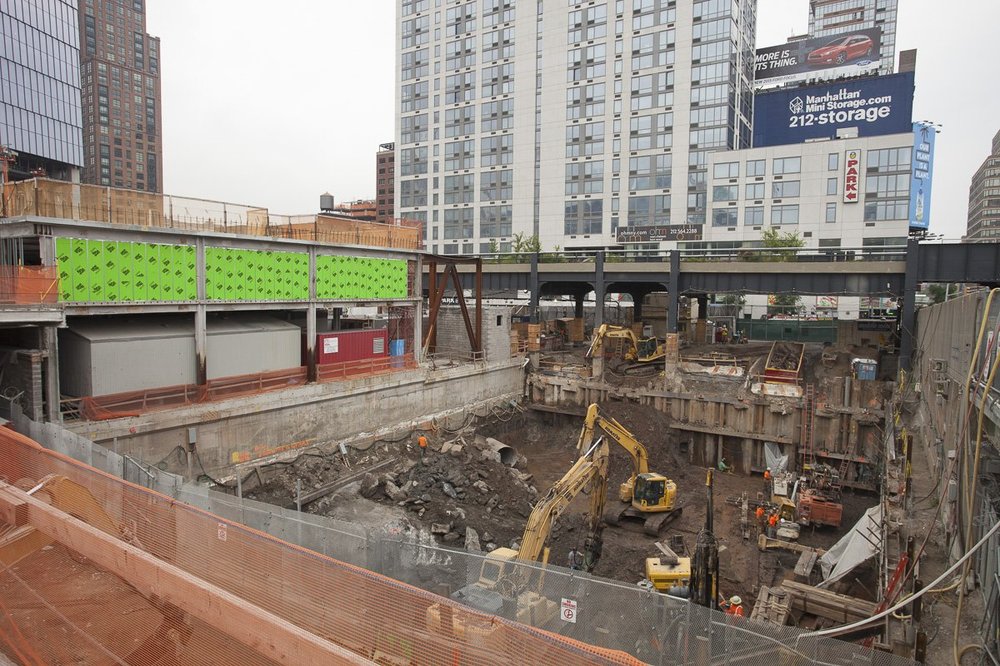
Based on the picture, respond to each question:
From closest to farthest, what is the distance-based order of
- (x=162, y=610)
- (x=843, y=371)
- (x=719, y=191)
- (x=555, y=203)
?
(x=162, y=610) → (x=843, y=371) → (x=719, y=191) → (x=555, y=203)

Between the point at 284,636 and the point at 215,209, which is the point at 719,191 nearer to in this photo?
the point at 215,209

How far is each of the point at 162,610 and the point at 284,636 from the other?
2411mm

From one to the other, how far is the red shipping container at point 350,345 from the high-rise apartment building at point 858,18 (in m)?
135

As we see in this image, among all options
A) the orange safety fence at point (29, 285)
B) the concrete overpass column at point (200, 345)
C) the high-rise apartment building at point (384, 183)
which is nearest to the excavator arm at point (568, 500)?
the concrete overpass column at point (200, 345)

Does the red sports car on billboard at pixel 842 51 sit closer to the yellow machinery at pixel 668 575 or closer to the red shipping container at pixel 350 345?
the red shipping container at pixel 350 345

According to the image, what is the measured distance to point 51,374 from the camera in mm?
18250

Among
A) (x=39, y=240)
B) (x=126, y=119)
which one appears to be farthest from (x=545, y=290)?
(x=126, y=119)

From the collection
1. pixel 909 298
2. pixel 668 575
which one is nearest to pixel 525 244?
pixel 909 298

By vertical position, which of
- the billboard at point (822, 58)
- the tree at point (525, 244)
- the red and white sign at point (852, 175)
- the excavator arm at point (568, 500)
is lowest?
the excavator arm at point (568, 500)

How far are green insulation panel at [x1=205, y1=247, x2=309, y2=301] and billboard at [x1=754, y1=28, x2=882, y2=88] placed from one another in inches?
2983

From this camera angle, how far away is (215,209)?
81.5 feet

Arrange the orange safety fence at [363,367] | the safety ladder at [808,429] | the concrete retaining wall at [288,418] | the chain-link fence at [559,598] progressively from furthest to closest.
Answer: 1. the safety ladder at [808,429]
2. the orange safety fence at [363,367]
3. the concrete retaining wall at [288,418]
4. the chain-link fence at [559,598]

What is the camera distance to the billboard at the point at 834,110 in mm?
65062

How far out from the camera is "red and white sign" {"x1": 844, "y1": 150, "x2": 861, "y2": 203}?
5891 cm
